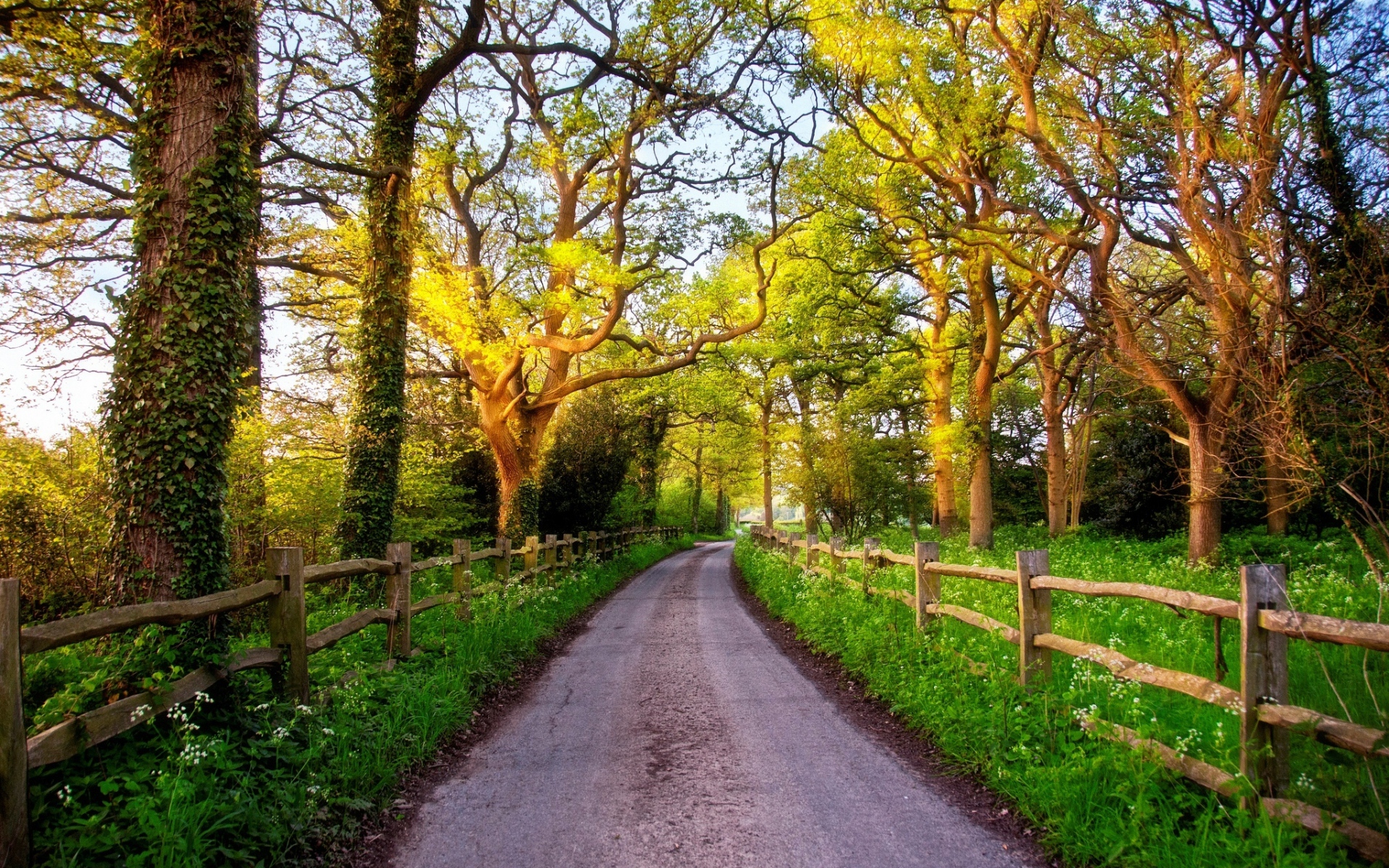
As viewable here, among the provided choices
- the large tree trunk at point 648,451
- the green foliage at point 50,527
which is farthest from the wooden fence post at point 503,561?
the large tree trunk at point 648,451

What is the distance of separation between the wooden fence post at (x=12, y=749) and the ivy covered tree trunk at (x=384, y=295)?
6163 mm

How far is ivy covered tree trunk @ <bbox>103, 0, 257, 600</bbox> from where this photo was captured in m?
4.31

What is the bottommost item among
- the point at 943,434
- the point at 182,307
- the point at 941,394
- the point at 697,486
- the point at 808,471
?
the point at 697,486

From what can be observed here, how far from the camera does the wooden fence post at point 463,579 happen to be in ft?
26.2

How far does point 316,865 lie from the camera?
3.32 metres

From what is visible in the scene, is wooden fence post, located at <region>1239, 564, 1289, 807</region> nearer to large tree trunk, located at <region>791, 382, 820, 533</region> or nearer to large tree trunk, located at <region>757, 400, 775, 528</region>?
large tree trunk, located at <region>791, 382, 820, 533</region>

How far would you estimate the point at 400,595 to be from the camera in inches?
257

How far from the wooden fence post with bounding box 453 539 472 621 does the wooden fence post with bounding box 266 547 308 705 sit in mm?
3199

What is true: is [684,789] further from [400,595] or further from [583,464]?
[583,464]

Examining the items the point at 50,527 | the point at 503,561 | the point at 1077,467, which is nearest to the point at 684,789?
the point at 503,561

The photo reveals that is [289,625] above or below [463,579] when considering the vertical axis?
above

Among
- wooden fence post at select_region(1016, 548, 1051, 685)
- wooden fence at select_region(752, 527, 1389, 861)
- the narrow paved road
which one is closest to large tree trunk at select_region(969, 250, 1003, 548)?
the narrow paved road

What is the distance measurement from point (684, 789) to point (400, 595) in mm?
3741

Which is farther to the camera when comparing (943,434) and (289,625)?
(943,434)
